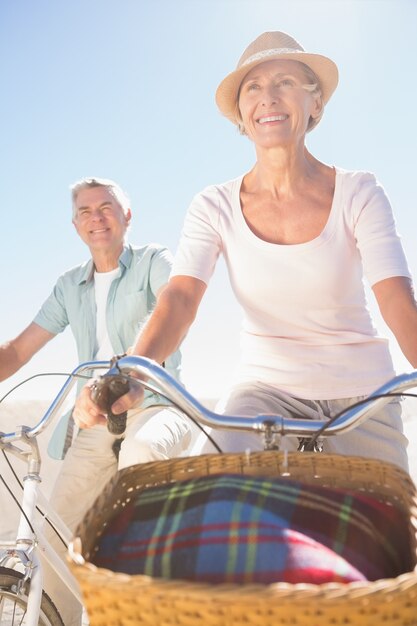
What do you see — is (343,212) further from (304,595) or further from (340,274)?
(304,595)

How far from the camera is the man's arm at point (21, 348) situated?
3889 mm

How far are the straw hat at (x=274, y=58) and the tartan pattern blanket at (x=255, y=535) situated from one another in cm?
178

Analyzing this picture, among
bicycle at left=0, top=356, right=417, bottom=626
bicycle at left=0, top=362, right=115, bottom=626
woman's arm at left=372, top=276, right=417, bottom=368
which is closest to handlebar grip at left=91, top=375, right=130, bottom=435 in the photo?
bicycle at left=0, top=356, right=417, bottom=626

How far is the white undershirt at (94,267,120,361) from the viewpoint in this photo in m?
3.97

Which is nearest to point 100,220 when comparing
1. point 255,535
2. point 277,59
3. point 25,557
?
point 277,59

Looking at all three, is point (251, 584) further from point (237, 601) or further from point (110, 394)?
point (110, 394)

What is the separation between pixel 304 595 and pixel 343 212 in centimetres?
167

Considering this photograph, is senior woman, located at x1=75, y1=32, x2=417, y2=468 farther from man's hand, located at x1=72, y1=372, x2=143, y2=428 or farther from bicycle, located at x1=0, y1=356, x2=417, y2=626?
man's hand, located at x1=72, y1=372, x2=143, y2=428

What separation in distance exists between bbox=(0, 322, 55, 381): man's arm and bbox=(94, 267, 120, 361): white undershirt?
1.19 ft

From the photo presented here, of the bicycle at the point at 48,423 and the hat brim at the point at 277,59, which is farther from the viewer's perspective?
the hat brim at the point at 277,59

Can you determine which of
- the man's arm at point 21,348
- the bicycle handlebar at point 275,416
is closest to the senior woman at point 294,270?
the bicycle handlebar at point 275,416

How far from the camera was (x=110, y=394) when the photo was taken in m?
1.76

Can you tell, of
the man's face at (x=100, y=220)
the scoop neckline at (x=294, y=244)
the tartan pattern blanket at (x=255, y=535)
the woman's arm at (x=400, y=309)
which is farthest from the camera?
the man's face at (x=100, y=220)

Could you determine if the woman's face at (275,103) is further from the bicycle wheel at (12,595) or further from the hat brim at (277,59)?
the bicycle wheel at (12,595)
